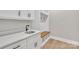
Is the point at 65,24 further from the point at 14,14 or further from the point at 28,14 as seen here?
the point at 14,14

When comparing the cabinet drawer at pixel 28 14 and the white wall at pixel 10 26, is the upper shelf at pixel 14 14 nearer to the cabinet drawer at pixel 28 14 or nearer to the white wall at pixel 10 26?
the cabinet drawer at pixel 28 14

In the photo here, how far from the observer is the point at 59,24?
3.29m

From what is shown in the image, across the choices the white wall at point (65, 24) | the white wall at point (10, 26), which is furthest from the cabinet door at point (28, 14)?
the white wall at point (65, 24)

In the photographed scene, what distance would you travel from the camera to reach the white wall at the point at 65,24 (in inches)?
115

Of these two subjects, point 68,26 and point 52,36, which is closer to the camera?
point 68,26

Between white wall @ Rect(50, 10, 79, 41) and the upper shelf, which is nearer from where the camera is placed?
the upper shelf

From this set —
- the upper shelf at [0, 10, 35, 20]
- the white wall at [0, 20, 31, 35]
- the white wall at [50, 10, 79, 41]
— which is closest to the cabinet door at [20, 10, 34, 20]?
the upper shelf at [0, 10, 35, 20]

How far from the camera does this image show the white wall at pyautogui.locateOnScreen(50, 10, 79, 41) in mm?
2924

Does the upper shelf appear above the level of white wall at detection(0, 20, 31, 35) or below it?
above

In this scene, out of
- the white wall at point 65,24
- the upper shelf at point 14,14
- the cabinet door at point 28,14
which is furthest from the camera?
the white wall at point 65,24

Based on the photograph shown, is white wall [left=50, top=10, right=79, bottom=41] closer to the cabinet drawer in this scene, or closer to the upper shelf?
the cabinet drawer
